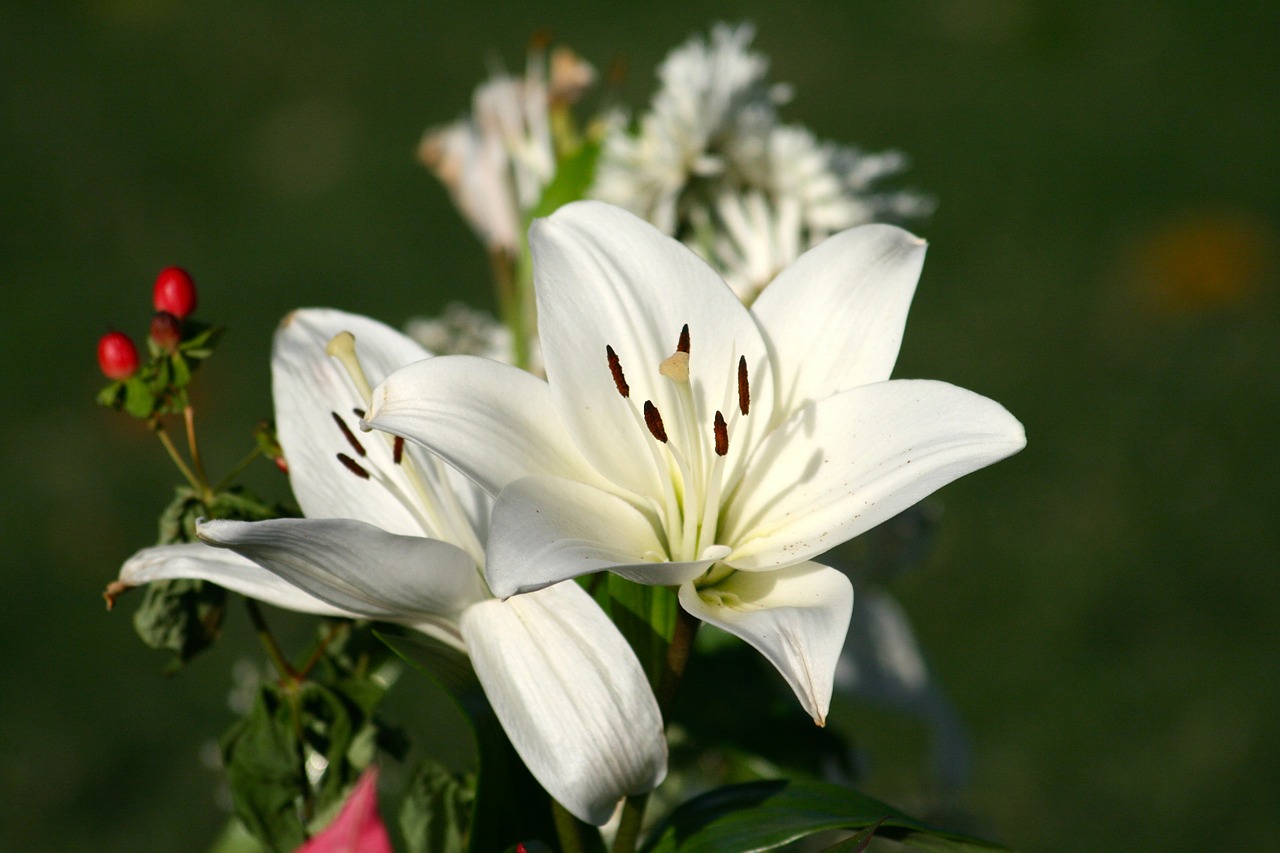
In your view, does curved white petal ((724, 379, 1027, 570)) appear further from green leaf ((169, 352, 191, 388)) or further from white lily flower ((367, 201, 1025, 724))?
green leaf ((169, 352, 191, 388))

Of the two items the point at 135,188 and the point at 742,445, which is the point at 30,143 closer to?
the point at 135,188

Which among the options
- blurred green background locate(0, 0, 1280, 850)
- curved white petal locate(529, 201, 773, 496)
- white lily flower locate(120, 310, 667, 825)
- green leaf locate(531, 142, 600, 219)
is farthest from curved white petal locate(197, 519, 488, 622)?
blurred green background locate(0, 0, 1280, 850)

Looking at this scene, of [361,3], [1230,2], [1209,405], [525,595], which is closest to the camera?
[525,595]

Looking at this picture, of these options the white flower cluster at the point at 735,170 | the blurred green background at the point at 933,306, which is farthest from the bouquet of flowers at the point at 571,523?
the blurred green background at the point at 933,306

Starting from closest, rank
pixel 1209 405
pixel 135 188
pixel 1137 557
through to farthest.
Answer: pixel 1137 557 < pixel 1209 405 < pixel 135 188

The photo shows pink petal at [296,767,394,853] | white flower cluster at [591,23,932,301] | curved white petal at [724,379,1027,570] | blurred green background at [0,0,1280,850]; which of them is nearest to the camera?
pink petal at [296,767,394,853]

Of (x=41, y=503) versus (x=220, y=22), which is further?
(x=220, y=22)

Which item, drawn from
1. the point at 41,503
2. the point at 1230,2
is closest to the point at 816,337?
the point at 41,503
